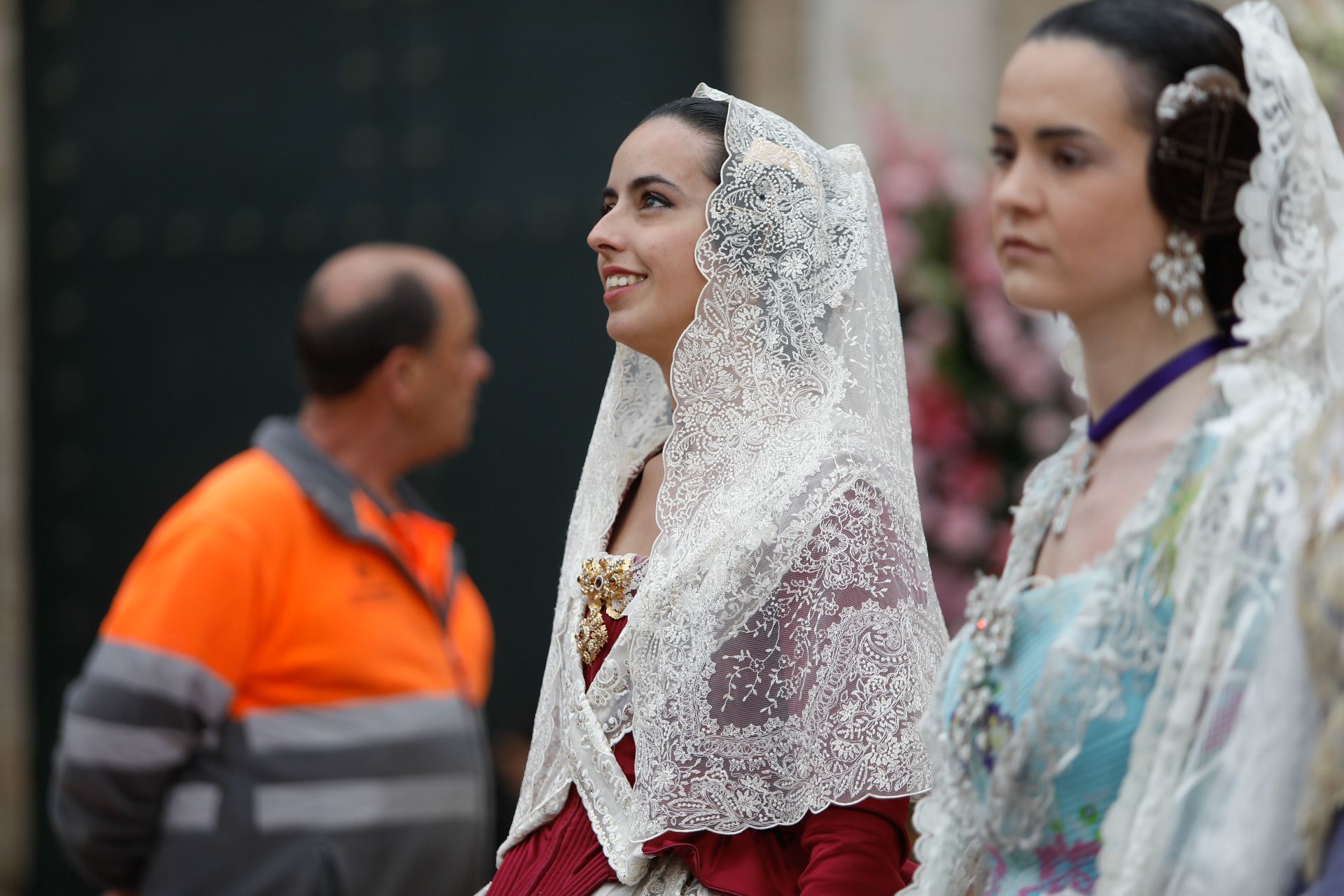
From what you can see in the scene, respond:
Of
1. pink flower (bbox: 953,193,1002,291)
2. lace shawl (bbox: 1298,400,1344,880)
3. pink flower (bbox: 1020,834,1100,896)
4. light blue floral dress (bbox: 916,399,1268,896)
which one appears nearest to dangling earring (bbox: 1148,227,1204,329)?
light blue floral dress (bbox: 916,399,1268,896)

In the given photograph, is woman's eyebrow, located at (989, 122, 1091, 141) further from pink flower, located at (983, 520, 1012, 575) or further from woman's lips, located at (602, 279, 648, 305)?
pink flower, located at (983, 520, 1012, 575)

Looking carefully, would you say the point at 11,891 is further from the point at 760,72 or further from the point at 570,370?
the point at 760,72

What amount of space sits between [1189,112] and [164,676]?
262cm

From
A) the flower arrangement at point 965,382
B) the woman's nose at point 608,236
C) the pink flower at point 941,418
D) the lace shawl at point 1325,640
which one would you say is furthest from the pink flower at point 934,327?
Answer: the lace shawl at point 1325,640

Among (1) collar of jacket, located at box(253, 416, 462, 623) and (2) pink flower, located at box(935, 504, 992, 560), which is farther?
(2) pink flower, located at box(935, 504, 992, 560)

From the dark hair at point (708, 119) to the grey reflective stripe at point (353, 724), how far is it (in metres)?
1.83

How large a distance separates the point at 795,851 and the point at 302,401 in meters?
4.33

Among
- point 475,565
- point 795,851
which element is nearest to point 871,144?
point 475,565

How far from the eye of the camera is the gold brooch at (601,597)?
2447 mm

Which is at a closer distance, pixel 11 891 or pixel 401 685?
pixel 401 685

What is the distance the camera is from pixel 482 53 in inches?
243

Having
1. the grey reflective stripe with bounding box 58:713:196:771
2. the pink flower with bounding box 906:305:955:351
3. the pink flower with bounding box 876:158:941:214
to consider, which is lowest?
Answer: the grey reflective stripe with bounding box 58:713:196:771

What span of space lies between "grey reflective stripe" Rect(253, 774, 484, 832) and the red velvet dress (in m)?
1.45

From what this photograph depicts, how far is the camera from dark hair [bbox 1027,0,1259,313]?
177 cm
